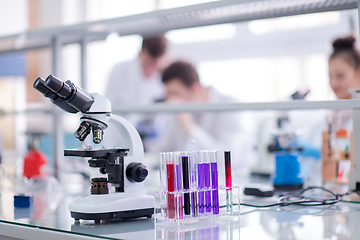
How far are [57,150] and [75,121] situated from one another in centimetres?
279

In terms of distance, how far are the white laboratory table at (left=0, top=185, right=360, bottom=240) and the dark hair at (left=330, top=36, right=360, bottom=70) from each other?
46.5 inches

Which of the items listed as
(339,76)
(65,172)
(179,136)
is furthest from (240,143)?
(65,172)

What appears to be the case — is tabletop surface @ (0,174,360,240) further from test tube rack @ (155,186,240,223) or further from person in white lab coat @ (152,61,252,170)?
person in white lab coat @ (152,61,252,170)

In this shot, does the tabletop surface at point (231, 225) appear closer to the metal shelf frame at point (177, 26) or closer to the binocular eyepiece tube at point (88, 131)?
the binocular eyepiece tube at point (88, 131)

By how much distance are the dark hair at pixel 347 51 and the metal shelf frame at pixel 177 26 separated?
809mm

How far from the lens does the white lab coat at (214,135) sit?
301 cm

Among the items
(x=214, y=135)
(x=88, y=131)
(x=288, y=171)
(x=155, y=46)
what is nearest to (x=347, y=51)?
(x=288, y=171)

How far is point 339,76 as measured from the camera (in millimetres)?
2092

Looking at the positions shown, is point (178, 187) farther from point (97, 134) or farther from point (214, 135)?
point (214, 135)

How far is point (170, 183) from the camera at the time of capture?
96cm

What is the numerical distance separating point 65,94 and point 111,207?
295mm

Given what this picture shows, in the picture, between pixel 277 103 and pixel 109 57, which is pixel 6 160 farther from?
pixel 109 57

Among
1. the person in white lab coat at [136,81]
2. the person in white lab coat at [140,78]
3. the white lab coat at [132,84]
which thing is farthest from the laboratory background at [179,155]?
the white lab coat at [132,84]

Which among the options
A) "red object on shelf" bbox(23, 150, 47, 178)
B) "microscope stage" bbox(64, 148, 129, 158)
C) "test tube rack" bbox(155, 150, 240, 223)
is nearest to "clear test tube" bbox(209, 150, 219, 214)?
"test tube rack" bbox(155, 150, 240, 223)
